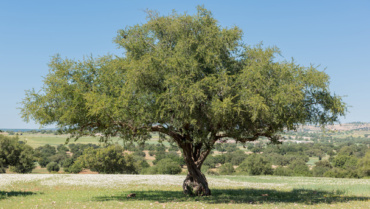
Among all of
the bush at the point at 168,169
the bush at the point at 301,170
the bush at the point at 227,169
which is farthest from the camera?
the bush at the point at 227,169

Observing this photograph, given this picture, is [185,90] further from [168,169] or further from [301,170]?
[301,170]

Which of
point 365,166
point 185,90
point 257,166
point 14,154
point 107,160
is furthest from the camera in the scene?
point 257,166

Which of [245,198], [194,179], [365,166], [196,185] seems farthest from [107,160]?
[245,198]

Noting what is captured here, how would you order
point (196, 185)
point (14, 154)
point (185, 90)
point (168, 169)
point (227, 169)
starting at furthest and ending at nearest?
point (227, 169), point (168, 169), point (14, 154), point (196, 185), point (185, 90)

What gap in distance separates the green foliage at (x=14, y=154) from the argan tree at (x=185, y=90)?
65.6 meters

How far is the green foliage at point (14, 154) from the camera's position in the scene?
81.8 meters

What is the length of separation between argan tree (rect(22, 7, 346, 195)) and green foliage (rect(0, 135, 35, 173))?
65588 mm

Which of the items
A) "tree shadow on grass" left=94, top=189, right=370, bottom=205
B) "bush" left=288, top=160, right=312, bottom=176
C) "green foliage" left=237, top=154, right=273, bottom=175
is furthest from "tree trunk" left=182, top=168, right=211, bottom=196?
"green foliage" left=237, top=154, right=273, bottom=175

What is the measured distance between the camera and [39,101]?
24.4 m

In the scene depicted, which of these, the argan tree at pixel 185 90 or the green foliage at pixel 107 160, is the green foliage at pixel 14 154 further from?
the argan tree at pixel 185 90

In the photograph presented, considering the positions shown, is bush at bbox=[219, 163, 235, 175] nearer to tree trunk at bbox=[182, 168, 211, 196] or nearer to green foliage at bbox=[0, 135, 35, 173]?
green foliage at bbox=[0, 135, 35, 173]

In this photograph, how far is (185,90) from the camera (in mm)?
21141

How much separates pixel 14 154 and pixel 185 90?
Answer: 250 feet

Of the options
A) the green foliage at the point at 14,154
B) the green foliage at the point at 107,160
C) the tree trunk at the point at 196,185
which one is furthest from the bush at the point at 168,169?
the tree trunk at the point at 196,185
